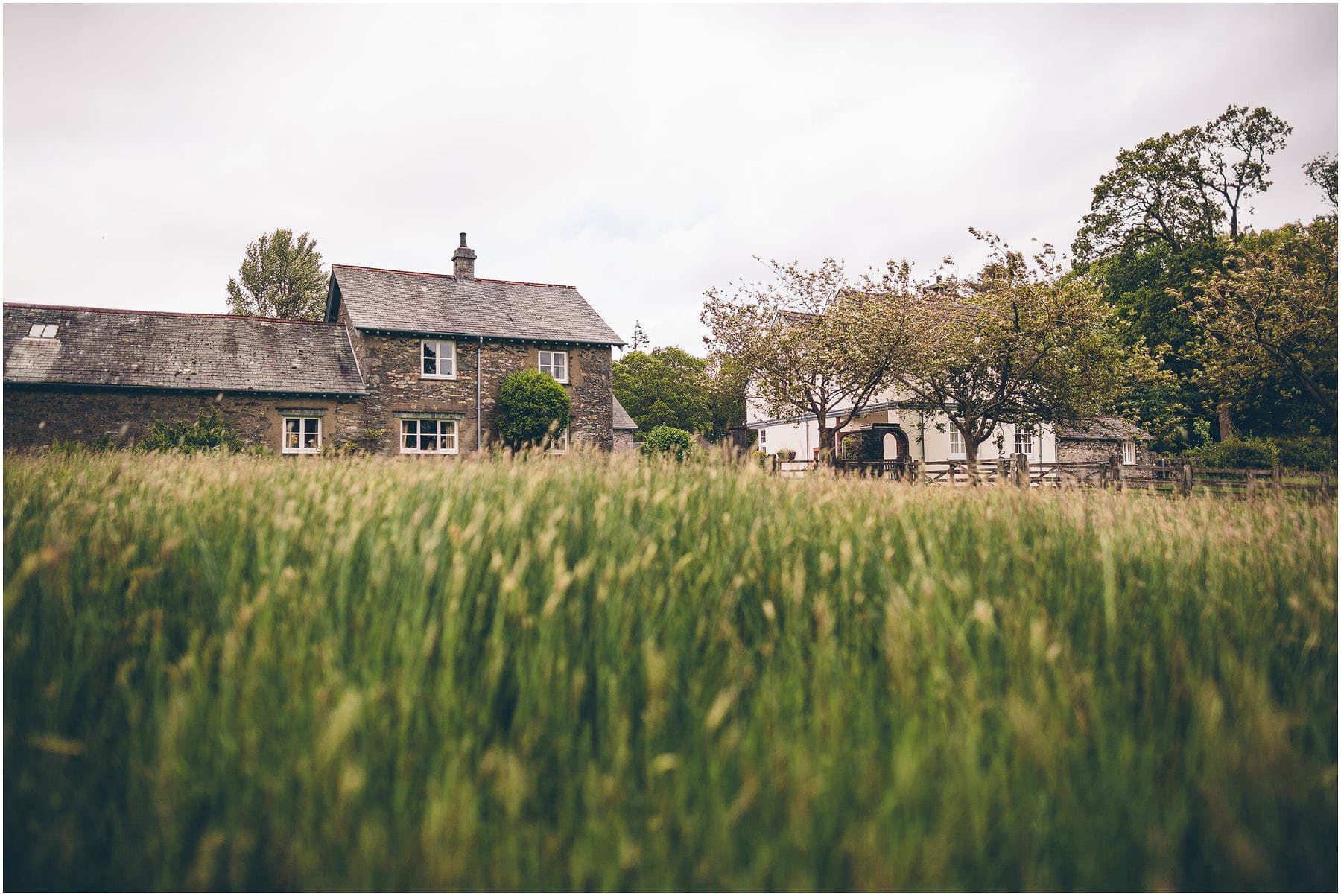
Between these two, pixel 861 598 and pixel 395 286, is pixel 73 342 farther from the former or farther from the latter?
pixel 861 598

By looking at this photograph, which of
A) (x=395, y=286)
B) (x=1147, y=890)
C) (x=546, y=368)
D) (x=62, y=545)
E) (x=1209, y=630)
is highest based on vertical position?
(x=395, y=286)

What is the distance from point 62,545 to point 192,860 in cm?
121

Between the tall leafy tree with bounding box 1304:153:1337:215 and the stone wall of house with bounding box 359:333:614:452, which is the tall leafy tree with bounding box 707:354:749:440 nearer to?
the stone wall of house with bounding box 359:333:614:452

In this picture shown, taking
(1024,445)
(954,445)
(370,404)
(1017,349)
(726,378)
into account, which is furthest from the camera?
(1024,445)

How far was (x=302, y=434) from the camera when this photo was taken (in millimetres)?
26875

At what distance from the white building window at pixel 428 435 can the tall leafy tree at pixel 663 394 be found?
3331 centimetres

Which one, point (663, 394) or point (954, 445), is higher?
point (663, 394)

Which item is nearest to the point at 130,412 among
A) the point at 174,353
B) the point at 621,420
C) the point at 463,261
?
the point at 174,353

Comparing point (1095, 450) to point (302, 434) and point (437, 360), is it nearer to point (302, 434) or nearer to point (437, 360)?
point (437, 360)

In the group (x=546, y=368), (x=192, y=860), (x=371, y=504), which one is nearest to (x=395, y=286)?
(x=546, y=368)

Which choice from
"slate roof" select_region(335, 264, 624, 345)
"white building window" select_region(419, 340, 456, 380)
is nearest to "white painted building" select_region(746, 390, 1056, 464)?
"slate roof" select_region(335, 264, 624, 345)

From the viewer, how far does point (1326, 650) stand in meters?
3.23

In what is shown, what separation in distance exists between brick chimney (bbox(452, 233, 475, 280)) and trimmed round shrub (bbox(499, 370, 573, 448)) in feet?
21.4

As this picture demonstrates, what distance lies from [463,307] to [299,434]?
8537 mm
